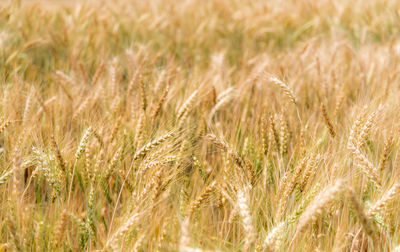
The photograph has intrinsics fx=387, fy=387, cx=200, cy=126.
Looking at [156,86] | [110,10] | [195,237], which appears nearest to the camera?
[195,237]

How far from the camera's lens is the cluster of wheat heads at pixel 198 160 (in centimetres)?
119

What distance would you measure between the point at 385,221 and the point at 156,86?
1.35m

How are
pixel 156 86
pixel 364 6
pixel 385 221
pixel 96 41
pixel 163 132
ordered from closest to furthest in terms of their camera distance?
pixel 385 221 → pixel 163 132 → pixel 156 86 → pixel 96 41 → pixel 364 6

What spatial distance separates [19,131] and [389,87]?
6.31 feet

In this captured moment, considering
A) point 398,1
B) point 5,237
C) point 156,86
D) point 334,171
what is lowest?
point 5,237

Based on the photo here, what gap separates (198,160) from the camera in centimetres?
158

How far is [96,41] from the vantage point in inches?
139

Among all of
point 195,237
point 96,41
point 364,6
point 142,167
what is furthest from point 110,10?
point 195,237

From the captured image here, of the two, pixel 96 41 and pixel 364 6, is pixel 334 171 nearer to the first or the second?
pixel 96 41

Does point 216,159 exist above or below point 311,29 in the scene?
below

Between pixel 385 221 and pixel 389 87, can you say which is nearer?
pixel 385 221

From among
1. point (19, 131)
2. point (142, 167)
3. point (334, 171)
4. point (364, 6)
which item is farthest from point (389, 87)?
point (364, 6)

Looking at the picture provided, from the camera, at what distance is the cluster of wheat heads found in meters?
1.19

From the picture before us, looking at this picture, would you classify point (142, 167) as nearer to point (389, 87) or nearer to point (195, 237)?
point (195, 237)
